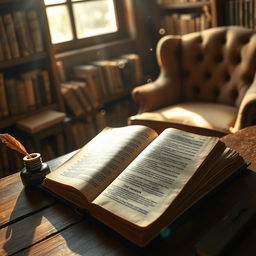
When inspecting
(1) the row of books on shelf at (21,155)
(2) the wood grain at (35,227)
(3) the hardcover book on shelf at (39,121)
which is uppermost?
(2) the wood grain at (35,227)

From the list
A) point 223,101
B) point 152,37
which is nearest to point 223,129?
point 223,101

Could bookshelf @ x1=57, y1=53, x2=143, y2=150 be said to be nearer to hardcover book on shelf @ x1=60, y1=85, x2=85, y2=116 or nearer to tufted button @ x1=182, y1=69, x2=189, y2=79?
hardcover book on shelf @ x1=60, y1=85, x2=85, y2=116

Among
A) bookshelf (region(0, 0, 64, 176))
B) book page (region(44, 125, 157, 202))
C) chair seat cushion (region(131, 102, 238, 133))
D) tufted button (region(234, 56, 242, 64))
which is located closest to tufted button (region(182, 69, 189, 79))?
chair seat cushion (region(131, 102, 238, 133))

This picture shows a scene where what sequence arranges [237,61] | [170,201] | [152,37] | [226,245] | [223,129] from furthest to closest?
1. [152,37]
2. [237,61]
3. [223,129]
4. [170,201]
5. [226,245]

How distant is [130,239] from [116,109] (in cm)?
225

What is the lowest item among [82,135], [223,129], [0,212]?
[82,135]

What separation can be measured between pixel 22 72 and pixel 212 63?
131 centimetres

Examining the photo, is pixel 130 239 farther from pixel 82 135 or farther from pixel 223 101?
pixel 82 135

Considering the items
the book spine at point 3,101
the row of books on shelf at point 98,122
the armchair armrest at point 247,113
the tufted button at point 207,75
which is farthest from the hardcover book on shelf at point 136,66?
the armchair armrest at point 247,113

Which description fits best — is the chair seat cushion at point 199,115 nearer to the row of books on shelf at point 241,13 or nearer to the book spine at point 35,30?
the row of books on shelf at point 241,13

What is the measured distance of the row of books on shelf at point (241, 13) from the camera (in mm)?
2504

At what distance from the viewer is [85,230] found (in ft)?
3.09

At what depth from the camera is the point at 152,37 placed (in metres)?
3.30

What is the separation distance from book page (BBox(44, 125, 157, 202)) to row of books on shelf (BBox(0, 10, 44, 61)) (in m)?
1.37
